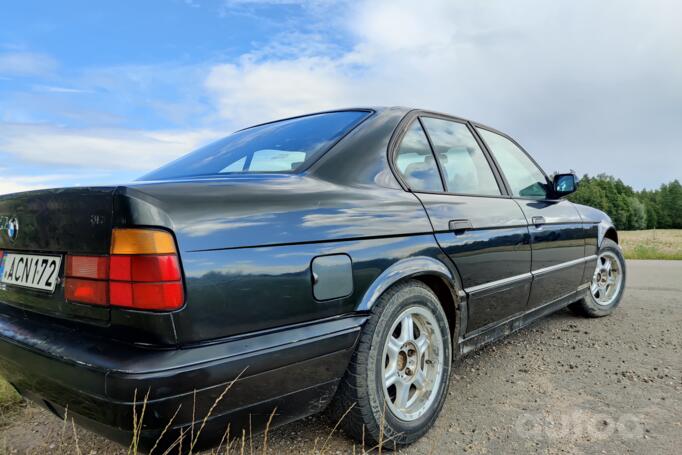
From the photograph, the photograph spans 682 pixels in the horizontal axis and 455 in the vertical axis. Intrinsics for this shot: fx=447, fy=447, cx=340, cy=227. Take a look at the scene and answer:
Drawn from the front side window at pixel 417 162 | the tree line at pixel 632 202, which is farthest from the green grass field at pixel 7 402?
the tree line at pixel 632 202

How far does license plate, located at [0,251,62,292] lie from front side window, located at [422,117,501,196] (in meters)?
1.88

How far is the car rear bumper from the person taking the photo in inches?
52.1

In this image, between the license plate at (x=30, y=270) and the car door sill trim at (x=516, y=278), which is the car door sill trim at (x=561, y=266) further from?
the license plate at (x=30, y=270)

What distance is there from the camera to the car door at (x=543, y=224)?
302 cm

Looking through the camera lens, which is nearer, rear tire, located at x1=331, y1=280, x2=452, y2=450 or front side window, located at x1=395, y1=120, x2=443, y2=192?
rear tire, located at x1=331, y1=280, x2=452, y2=450

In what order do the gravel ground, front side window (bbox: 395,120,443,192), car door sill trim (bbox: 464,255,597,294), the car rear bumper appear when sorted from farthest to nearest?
1. car door sill trim (bbox: 464,255,597,294)
2. front side window (bbox: 395,120,443,192)
3. the gravel ground
4. the car rear bumper

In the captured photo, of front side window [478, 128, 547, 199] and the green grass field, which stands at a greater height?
front side window [478, 128, 547, 199]

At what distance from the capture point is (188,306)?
1.36 meters

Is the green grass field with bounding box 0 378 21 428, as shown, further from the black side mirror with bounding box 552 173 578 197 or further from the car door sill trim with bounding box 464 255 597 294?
the black side mirror with bounding box 552 173 578 197

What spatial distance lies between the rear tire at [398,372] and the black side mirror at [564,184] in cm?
192

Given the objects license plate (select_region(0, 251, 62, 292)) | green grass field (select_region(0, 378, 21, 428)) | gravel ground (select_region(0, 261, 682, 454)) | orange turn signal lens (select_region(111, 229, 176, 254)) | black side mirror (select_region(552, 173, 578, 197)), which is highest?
black side mirror (select_region(552, 173, 578, 197))

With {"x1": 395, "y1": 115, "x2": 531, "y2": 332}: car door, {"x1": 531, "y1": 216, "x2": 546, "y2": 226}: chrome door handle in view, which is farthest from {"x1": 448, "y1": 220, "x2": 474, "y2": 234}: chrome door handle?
{"x1": 531, "y1": 216, "x2": 546, "y2": 226}: chrome door handle

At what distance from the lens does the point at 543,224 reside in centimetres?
310

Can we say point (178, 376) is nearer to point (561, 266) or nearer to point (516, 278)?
point (516, 278)
